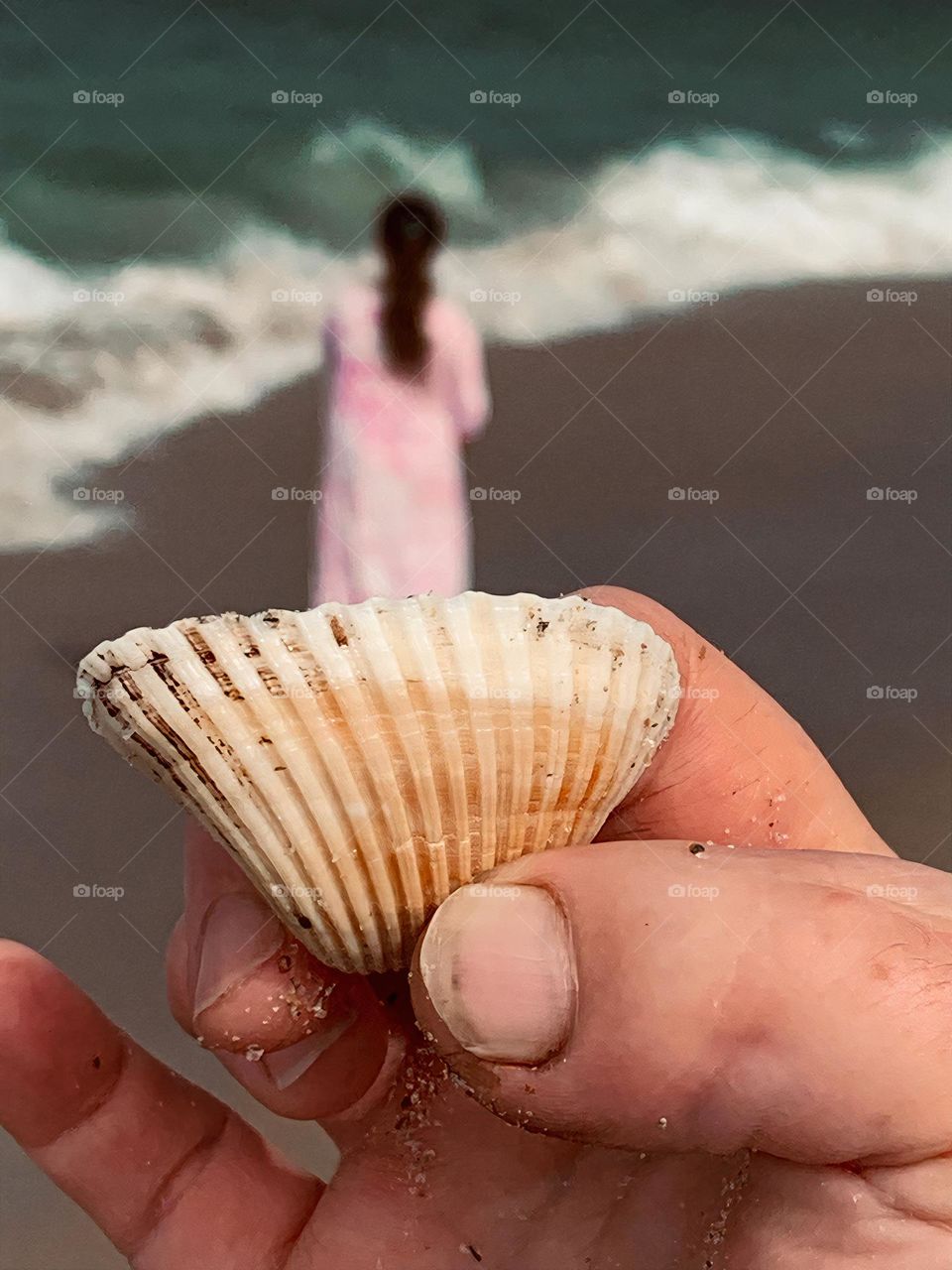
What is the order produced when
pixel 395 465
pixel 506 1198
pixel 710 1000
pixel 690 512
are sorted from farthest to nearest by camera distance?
pixel 690 512, pixel 395 465, pixel 506 1198, pixel 710 1000

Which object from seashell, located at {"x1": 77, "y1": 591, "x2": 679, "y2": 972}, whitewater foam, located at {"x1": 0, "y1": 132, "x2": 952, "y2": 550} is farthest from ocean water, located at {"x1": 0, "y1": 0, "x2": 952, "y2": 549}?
seashell, located at {"x1": 77, "y1": 591, "x2": 679, "y2": 972}

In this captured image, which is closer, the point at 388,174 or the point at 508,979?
the point at 508,979

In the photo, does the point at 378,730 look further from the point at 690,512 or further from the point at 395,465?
the point at 690,512

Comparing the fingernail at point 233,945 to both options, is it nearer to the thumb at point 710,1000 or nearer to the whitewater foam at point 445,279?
the thumb at point 710,1000

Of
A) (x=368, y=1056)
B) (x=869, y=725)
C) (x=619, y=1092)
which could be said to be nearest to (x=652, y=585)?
(x=869, y=725)

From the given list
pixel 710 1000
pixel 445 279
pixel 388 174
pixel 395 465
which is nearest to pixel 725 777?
pixel 710 1000

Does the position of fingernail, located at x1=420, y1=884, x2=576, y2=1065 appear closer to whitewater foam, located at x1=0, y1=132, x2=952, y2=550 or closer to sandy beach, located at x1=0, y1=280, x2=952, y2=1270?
sandy beach, located at x1=0, y1=280, x2=952, y2=1270

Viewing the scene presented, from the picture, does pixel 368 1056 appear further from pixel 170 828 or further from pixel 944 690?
pixel 944 690
